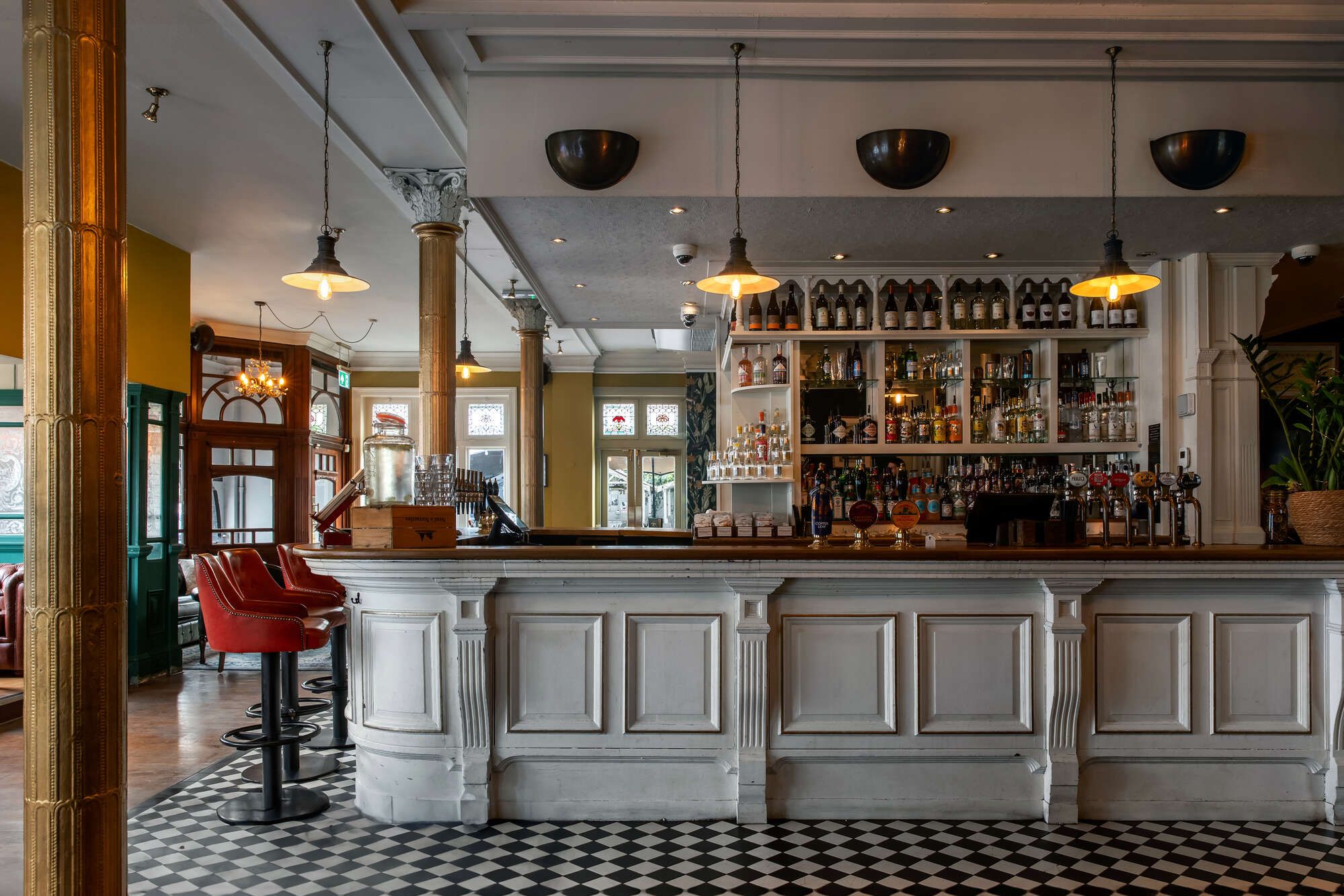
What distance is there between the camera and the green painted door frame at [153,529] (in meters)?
7.45

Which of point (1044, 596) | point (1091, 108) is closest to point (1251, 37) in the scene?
point (1091, 108)

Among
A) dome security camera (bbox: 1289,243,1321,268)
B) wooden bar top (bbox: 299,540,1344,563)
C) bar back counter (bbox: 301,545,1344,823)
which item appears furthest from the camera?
dome security camera (bbox: 1289,243,1321,268)

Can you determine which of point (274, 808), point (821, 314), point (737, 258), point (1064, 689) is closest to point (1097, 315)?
point (821, 314)

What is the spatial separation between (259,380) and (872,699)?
32.0 ft

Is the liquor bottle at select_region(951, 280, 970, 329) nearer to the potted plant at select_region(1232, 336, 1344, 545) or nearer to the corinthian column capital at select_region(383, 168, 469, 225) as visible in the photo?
the potted plant at select_region(1232, 336, 1344, 545)

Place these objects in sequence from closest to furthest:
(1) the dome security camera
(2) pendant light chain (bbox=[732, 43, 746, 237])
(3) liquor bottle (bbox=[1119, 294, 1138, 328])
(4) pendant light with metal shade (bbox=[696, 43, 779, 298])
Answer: (4) pendant light with metal shade (bbox=[696, 43, 779, 298]), (2) pendant light chain (bbox=[732, 43, 746, 237]), (1) the dome security camera, (3) liquor bottle (bbox=[1119, 294, 1138, 328])

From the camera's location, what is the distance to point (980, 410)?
6.61 m

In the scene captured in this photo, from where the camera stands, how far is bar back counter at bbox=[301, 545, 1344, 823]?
3.83 meters

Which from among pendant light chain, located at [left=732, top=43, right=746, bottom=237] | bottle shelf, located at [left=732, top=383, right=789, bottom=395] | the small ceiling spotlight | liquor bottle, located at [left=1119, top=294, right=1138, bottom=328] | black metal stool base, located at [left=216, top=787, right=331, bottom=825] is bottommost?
black metal stool base, located at [left=216, top=787, right=331, bottom=825]

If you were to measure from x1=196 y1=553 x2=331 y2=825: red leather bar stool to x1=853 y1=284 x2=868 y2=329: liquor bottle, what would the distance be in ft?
13.4

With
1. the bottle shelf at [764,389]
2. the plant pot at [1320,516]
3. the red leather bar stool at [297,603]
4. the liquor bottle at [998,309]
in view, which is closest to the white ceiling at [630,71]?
the liquor bottle at [998,309]

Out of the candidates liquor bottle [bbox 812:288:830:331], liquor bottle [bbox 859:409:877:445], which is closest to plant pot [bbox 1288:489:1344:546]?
liquor bottle [bbox 859:409:877:445]

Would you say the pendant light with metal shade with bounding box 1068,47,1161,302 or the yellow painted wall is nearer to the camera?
the pendant light with metal shade with bounding box 1068,47,1161,302

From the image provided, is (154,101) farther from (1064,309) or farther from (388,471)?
(1064,309)
